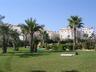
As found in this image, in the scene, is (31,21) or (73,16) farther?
(73,16)

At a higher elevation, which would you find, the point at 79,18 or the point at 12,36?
the point at 79,18

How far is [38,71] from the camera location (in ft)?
58.8

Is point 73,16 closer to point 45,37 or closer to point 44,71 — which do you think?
point 45,37

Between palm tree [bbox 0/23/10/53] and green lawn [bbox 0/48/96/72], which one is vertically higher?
palm tree [bbox 0/23/10/53]

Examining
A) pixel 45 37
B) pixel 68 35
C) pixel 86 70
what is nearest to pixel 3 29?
pixel 86 70

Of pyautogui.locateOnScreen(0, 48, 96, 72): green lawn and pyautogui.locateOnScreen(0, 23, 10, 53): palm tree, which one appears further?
pyautogui.locateOnScreen(0, 23, 10, 53): palm tree

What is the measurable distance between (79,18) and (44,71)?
57.5m

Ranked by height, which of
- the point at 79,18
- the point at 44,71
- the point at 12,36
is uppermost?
the point at 79,18

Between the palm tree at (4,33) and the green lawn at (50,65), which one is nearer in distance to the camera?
the green lawn at (50,65)

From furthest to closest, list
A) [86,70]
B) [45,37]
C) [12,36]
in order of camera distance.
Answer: [45,37] → [12,36] → [86,70]

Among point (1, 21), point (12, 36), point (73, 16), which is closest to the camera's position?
point (1, 21)

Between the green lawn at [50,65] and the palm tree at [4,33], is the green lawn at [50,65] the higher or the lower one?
the lower one

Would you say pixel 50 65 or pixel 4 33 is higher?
pixel 4 33

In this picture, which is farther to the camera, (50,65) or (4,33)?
(4,33)
